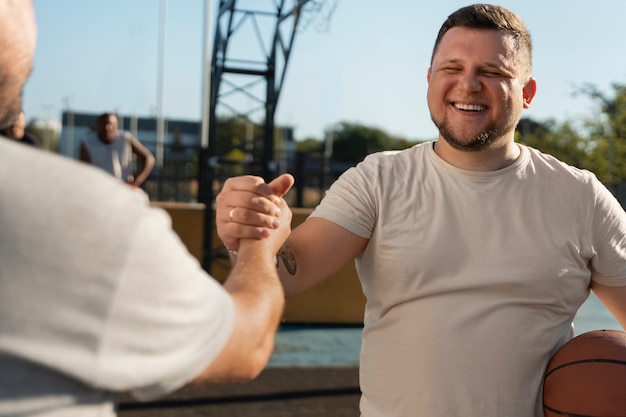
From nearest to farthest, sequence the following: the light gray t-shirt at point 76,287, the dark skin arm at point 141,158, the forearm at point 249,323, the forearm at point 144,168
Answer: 1. the light gray t-shirt at point 76,287
2. the forearm at point 249,323
3. the dark skin arm at point 141,158
4. the forearm at point 144,168

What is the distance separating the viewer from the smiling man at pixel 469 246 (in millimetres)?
2264

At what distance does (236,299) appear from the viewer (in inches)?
52.6

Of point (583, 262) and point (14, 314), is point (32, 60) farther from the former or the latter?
point (583, 262)

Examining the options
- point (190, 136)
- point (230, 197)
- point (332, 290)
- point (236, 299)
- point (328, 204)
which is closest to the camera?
point (236, 299)

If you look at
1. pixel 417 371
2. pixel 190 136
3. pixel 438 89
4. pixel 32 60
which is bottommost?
pixel 190 136

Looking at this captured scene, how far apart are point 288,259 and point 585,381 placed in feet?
3.01

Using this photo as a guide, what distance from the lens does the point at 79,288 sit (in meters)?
0.99

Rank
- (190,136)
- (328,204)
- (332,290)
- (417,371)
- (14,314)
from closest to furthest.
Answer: (14,314)
(417,371)
(328,204)
(332,290)
(190,136)

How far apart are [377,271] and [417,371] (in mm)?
318

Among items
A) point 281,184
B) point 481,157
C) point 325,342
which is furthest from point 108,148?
point 281,184

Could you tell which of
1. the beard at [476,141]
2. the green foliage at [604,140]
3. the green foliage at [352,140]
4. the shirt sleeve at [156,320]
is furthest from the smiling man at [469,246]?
the green foliage at [352,140]

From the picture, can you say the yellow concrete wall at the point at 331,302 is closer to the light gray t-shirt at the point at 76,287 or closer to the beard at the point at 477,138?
the beard at the point at 477,138

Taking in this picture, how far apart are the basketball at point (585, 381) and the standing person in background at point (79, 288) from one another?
1.47 metres

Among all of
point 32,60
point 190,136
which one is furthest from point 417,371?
point 190,136
